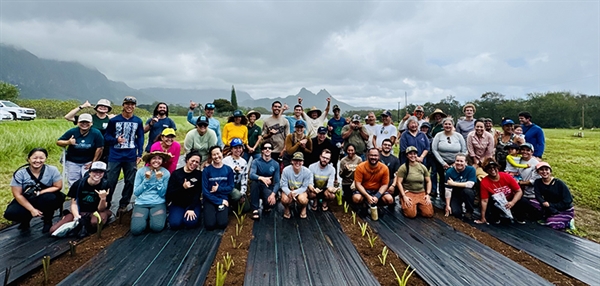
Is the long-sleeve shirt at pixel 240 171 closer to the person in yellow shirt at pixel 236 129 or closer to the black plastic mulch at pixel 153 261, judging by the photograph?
the person in yellow shirt at pixel 236 129

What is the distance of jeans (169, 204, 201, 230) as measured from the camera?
3.81 metres

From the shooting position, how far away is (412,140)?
5.24 metres

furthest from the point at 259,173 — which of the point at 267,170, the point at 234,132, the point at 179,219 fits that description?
the point at 179,219

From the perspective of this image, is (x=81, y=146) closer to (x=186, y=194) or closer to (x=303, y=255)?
(x=186, y=194)

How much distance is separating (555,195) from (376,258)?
3.22 metres

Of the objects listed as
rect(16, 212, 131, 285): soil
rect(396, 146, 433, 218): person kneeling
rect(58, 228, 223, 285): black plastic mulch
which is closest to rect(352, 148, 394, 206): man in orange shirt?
rect(396, 146, 433, 218): person kneeling

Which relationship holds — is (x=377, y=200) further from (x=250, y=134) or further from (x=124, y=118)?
(x=124, y=118)

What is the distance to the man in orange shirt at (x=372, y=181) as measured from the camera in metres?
4.55

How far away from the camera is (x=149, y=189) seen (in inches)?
154

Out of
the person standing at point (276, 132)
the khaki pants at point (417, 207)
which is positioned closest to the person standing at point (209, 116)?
the person standing at point (276, 132)

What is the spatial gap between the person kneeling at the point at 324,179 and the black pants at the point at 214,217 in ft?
4.86

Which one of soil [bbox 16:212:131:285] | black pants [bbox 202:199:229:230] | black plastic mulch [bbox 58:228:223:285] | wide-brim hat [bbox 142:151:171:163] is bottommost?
black plastic mulch [bbox 58:228:223:285]

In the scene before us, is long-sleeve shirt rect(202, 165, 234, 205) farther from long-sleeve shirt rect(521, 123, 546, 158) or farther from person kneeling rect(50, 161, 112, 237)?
long-sleeve shirt rect(521, 123, 546, 158)

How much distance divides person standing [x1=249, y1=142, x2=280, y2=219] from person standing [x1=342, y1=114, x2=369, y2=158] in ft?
5.74
